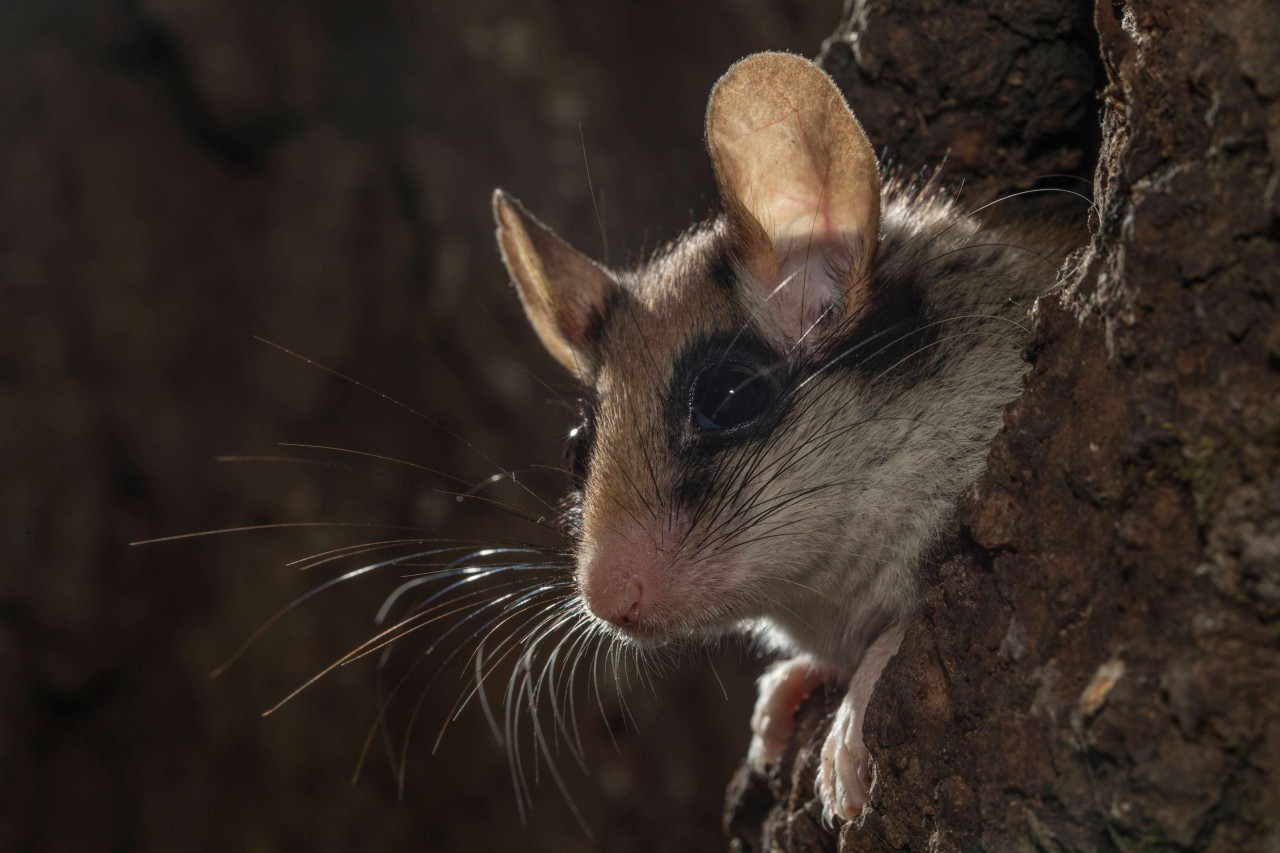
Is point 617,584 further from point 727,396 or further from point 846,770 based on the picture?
point 846,770

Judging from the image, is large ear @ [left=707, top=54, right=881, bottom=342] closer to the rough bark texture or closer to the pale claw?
the rough bark texture

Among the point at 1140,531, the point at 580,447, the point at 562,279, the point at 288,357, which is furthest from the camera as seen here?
the point at 288,357


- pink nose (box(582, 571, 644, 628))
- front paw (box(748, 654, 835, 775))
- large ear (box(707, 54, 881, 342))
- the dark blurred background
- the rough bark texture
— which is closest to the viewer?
the rough bark texture

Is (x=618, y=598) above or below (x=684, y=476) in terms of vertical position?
below

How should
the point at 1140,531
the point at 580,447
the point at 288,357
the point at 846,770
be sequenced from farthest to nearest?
1. the point at 288,357
2. the point at 580,447
3. the point at 846,770
4. the point at 1140,531

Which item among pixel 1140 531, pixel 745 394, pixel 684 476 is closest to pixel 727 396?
pixel 745 394

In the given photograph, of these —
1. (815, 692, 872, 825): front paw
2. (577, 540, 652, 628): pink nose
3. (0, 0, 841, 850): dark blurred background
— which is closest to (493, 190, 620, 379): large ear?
(577, 540, 652, 628): pink nose

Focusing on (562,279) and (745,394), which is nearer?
(745,394)

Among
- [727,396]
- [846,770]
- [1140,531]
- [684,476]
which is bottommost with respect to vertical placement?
[846,770]
